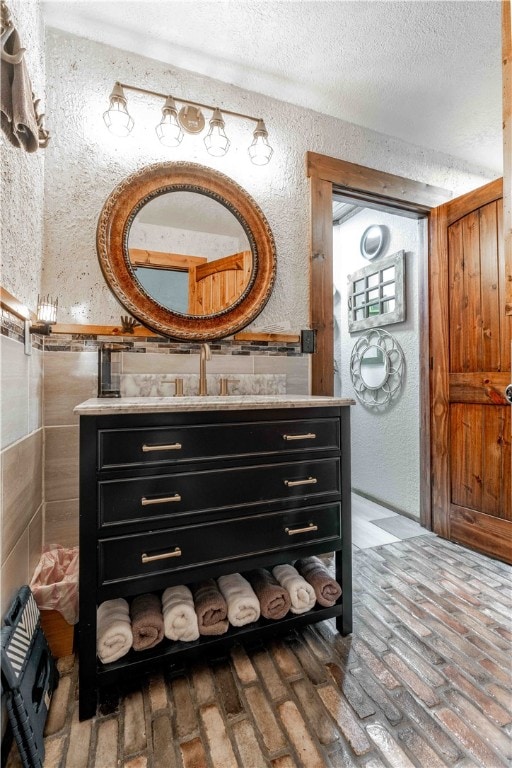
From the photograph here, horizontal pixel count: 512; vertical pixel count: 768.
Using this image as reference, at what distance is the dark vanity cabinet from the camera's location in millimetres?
1058

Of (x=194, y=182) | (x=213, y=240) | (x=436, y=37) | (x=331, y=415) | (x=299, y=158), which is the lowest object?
(x=331, y=415)

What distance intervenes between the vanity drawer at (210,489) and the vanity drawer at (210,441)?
0.18 ft

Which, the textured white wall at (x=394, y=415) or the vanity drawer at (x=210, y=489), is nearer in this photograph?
the vanity drawer at (x=210, y=489)

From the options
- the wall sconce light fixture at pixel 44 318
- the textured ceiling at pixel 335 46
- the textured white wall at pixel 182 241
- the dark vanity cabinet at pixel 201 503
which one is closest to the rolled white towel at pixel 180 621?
the dark vanity cabinet at pixel 201 503

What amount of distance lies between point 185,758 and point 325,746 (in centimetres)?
37

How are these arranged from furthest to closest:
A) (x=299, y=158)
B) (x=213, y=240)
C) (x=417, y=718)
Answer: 1. (x=299, y=158)
2. (x=213, y=240)
3. (x=417, y=718)

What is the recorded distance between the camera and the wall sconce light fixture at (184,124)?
5.38 feet

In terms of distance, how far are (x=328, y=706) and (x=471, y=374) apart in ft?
6.06

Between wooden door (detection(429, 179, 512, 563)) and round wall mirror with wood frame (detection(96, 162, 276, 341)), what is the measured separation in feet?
4.04

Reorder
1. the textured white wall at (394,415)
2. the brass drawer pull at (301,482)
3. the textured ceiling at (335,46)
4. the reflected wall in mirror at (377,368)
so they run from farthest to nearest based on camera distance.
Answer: the reflected wall in mirror at (377,368) → the textured white wall at (394,415) → the textured ceiling at (335,46) → the brass drawer pull at (301,482)

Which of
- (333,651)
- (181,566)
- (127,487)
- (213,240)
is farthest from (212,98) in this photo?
(333,651)

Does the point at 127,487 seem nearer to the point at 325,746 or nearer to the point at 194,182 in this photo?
the point at 325,746

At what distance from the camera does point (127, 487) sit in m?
1.09

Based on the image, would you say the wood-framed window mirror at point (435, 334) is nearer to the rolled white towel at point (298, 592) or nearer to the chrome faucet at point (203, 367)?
the chrome faucet at point (203, 367)
